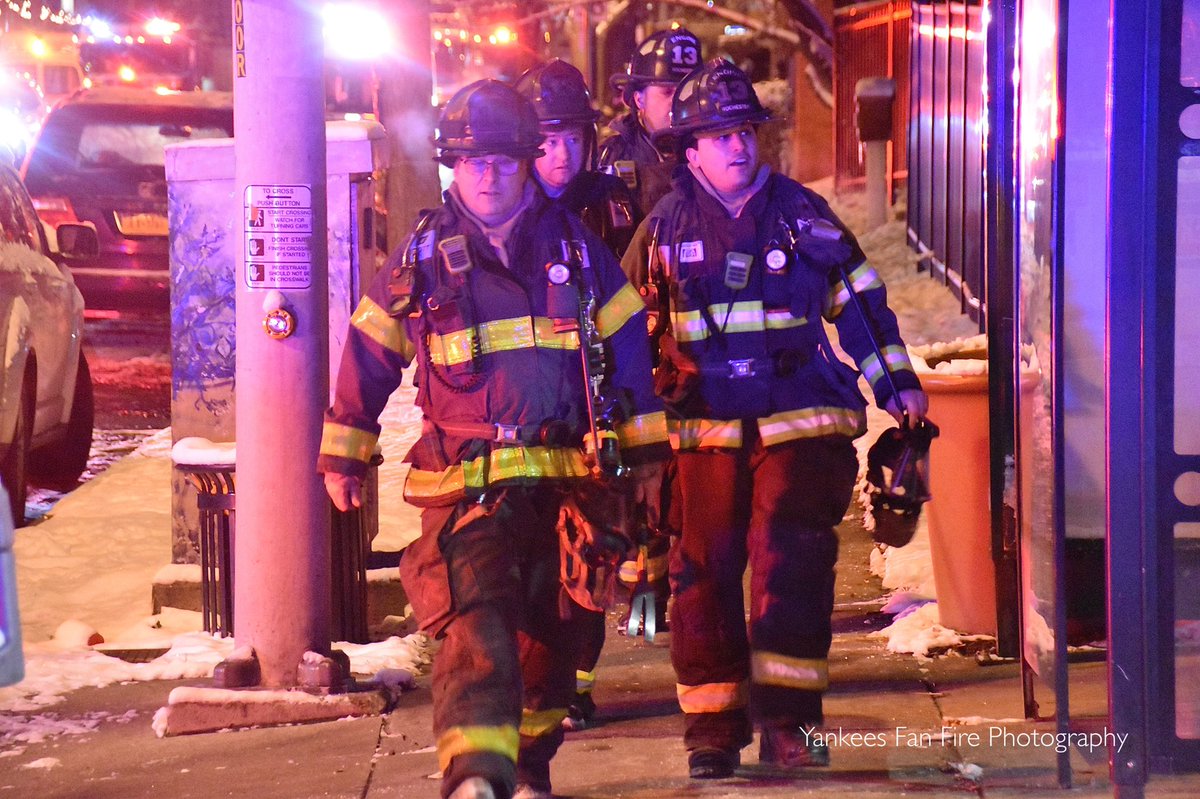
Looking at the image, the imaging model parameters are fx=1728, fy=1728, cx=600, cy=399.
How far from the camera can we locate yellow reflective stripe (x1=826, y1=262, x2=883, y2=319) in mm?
5160

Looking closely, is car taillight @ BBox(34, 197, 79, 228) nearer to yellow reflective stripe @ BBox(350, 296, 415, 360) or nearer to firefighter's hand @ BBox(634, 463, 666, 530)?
yellow reflective stripe @ BBox(350, 296, 415, 360)

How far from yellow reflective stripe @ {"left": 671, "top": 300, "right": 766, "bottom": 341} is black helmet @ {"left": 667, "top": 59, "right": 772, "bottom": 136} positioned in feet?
1.77

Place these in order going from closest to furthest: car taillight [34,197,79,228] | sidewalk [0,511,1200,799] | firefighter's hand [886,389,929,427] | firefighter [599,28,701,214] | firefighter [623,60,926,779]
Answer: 1. sidewalk [0,511,1200,799]
2. firefighter [623,60,926,779]
3. firefighter's hand [886,389,929,427]
4. firefighter [599,28,701,214]
5. car taillight [34,197,79,228]

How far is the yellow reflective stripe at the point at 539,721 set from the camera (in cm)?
475

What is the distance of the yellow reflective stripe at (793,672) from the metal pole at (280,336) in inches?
66.9

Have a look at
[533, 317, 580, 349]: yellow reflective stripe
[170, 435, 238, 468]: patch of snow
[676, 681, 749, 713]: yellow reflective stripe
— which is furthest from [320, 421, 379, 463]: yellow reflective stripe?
[170, 435, 238, 468]: patch of snow

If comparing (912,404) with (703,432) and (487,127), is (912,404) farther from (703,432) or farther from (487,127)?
(487,127)

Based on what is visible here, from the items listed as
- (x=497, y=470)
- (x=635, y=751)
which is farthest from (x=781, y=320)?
(x=635, y=751)

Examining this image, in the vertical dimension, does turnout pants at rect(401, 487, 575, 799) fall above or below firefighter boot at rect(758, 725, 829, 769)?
above

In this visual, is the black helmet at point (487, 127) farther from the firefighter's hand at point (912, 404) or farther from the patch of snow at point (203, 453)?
the patch of snow at point (203, 453)

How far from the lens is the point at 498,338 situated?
15.0ft

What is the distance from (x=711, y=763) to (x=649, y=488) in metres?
0.85

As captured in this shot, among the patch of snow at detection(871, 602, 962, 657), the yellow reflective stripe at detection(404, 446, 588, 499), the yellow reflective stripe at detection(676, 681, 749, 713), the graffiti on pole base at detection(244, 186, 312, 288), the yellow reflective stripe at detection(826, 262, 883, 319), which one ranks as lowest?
the patch of snow at detection(871, 602, 962, 657)

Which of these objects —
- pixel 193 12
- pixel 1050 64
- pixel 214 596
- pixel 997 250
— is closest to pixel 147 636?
pixel 214 596
